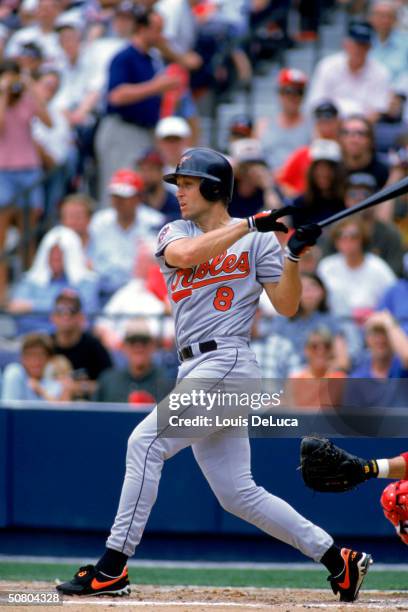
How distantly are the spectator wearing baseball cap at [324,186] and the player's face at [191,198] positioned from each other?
4.24 meters

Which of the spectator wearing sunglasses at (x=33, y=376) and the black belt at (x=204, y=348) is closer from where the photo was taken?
the black belt at (x=204, y=348)

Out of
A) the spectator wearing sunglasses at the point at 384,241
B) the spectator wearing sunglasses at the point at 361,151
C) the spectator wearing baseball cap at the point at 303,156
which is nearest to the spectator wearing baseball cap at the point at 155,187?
the spectator wearing baseball cap at the point at 303,156

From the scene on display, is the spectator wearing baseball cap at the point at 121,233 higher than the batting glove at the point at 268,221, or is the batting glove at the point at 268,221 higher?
the batting glove at the point at 268,221

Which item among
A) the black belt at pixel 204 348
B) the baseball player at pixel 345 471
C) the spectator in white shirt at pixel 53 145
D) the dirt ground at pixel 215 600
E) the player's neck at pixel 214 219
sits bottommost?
the spectator in white shirt at pixel 53 145

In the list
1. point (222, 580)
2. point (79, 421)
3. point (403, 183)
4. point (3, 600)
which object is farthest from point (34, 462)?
point (403, 183)

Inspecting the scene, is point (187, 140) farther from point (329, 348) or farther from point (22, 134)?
point (329, 348)

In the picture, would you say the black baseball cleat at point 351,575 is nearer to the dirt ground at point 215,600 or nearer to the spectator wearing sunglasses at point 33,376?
the dirt ground at point 215,600

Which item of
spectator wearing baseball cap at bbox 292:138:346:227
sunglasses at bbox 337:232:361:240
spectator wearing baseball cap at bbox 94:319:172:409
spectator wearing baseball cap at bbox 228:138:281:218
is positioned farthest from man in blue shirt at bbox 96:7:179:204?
spectator wearing baseball cap at bbox 94:319:172:409

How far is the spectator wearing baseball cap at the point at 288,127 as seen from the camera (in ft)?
36.4

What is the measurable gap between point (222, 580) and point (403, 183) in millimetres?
2654

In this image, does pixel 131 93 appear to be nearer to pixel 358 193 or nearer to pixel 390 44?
pixel 358 193

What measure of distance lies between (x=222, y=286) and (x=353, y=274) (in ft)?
13.0

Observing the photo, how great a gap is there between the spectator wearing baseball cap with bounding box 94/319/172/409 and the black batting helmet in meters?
3.17

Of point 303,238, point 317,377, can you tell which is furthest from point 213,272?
point 317,377
